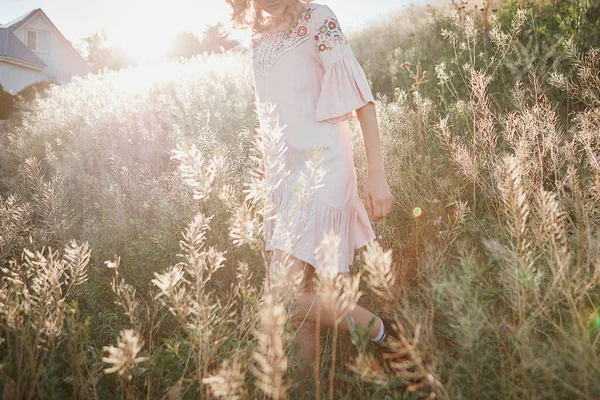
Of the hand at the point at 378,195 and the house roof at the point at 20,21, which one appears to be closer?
the hand at the point at 378,195

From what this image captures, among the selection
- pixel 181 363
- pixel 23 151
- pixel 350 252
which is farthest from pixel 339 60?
pixel 23 151

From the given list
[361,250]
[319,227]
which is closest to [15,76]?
[361,250]

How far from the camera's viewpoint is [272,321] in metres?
0.90

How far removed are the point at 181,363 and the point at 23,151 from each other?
6.47m

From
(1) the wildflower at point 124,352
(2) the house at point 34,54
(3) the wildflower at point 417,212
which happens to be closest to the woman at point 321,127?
(1) the wildflower at point 124,352

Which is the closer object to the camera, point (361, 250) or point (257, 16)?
point (257, 16)

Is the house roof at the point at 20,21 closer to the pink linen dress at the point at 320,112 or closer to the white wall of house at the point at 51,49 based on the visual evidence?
the white wall of house at the point at 51,49

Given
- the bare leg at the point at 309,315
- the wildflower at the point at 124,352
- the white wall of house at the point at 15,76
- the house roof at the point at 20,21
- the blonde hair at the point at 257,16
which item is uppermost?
the house roof at the point at 20,21

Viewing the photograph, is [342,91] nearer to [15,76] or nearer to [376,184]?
[376,184]

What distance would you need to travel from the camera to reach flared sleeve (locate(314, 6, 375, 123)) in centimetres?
184

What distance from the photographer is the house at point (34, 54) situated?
89.6 feet

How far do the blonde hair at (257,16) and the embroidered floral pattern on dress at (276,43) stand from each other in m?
0.03

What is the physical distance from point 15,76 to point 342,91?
3419 centimetres

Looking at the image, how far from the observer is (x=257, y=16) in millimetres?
2223
